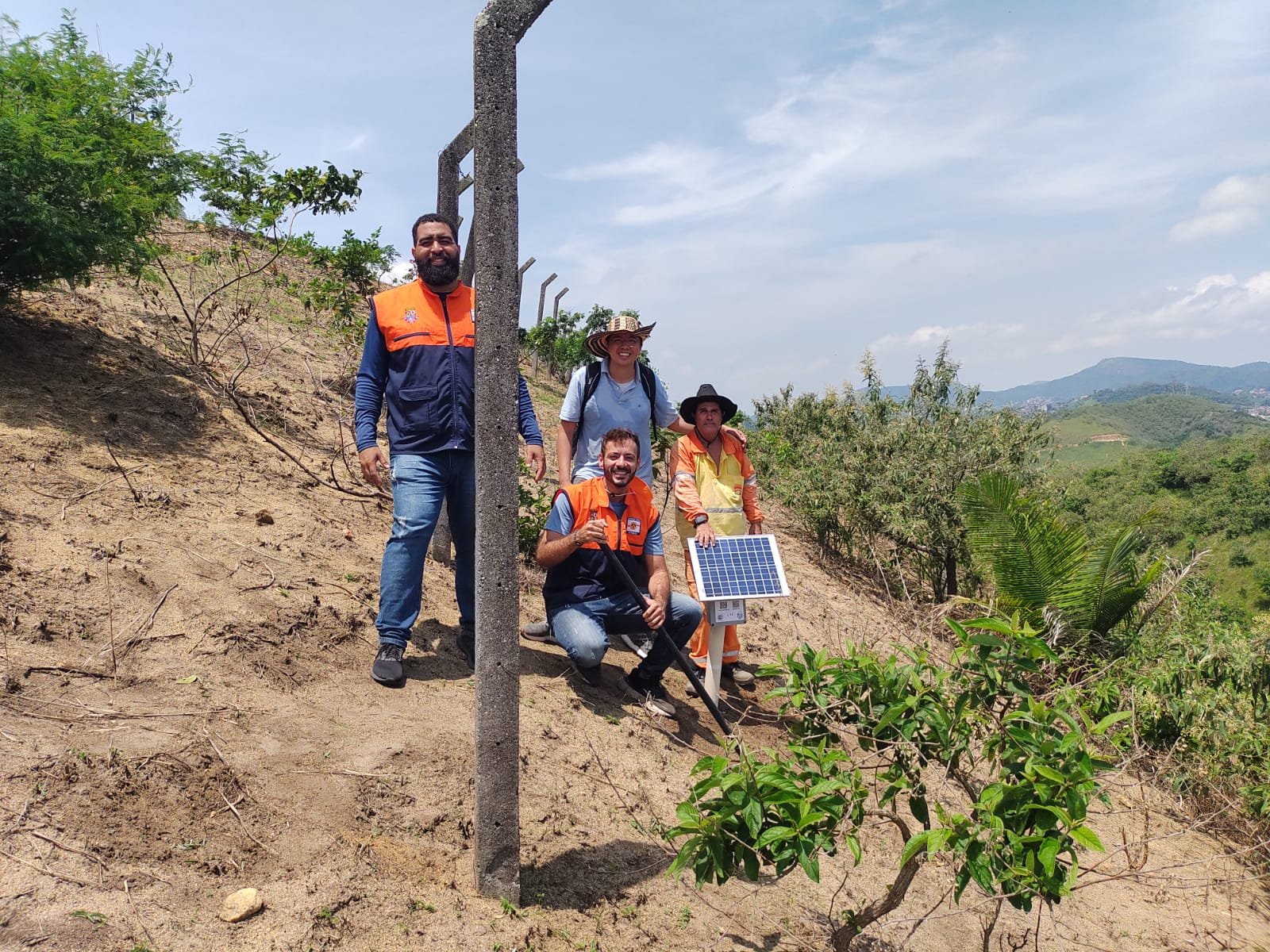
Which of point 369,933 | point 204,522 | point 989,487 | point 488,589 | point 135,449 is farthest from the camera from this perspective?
point 989,487

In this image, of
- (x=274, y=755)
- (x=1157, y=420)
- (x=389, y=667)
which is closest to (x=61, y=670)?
(x=274, y=755)

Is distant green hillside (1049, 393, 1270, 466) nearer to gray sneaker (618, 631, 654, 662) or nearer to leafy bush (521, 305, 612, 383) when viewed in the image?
leafy bush (521, 305, 612, 383)

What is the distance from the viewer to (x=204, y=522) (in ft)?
14.9

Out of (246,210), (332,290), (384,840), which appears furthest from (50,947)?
(332,290)

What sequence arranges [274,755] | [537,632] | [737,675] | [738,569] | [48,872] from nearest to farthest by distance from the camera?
[48,872], [274,755], [738,569], [537,632], [737,675]

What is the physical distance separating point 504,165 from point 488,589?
133 centimetres

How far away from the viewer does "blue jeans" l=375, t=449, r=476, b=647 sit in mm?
3752

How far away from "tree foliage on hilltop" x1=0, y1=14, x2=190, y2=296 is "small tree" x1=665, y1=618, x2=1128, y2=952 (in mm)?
4752

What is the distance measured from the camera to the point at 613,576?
4.34 metres

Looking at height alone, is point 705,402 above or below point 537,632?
above

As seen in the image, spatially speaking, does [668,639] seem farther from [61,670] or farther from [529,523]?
[61,670]

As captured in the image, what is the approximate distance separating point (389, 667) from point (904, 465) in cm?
756

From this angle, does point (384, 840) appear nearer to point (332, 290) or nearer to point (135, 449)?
point (135, 449)

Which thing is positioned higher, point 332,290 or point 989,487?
point 332,290
